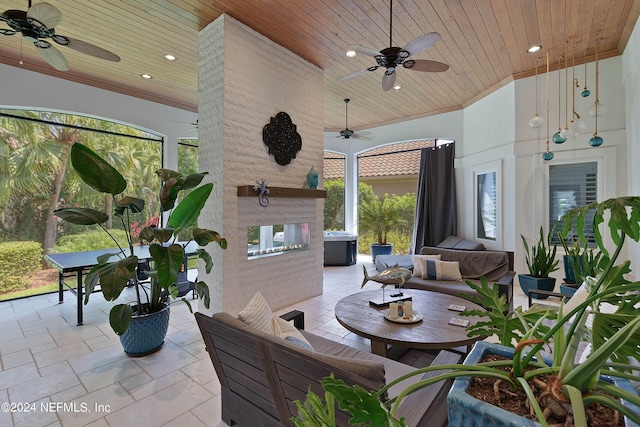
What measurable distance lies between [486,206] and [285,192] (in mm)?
4166

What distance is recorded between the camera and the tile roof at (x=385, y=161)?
7.55 metres

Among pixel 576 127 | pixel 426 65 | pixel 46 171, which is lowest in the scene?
pixel 46 171

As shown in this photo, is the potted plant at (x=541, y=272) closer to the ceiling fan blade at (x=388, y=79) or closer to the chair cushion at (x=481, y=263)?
the chair cushion at (x=481, y=263)

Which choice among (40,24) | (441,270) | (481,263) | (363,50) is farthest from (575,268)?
(40,24)

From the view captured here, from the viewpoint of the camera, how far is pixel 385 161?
8062mm

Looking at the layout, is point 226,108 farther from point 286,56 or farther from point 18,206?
point 18,206

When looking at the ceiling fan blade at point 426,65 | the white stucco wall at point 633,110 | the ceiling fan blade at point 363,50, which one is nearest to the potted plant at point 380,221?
the white stucco wall at point 633,110

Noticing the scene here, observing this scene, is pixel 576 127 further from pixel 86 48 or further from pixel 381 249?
pixel 86 48

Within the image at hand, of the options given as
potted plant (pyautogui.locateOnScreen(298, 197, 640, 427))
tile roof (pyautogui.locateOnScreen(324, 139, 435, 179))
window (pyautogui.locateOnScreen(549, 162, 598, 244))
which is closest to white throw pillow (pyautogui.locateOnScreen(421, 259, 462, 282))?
window (pyautogui.locateOnScreen(549, 162, 598, 244))

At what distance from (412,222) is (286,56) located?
202 inches

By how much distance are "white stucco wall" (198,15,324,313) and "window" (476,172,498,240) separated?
3788 mm

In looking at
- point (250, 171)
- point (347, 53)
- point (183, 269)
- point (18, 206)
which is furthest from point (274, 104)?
point (18, 206)

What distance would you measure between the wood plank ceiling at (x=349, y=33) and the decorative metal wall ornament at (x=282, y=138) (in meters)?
1.06

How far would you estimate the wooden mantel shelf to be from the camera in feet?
12.0
